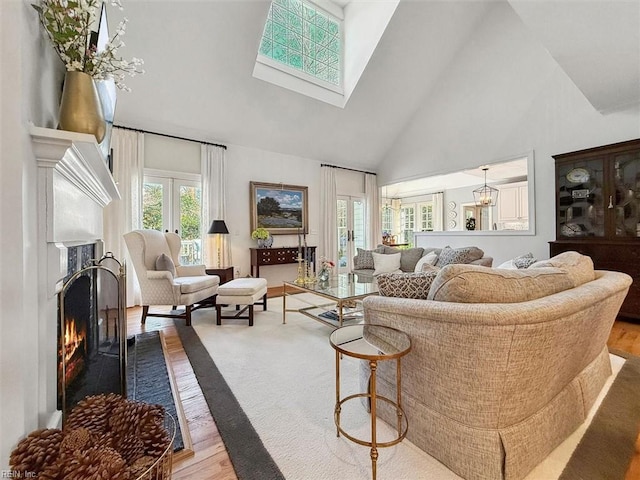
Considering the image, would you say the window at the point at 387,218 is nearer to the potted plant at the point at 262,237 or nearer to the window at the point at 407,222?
the window at the point at 407,222

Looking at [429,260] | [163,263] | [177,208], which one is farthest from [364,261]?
[177,208]

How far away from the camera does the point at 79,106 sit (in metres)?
1.09

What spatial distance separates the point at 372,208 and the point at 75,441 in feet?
22.4

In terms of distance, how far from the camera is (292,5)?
4691 millimetres

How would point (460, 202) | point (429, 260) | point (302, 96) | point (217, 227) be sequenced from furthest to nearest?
point (460, 202)
point (302, 96)
point (217, 227)
point (429, 260)

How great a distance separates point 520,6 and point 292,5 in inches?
142

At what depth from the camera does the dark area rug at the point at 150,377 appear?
1.73m

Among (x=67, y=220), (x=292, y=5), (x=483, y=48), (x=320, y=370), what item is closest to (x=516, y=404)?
(x=320, y=370)

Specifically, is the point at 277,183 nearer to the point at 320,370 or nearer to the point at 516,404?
the point at 320,370

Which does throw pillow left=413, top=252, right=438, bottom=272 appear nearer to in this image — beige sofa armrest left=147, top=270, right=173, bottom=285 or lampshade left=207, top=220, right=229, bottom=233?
lampshade left=207, top=220, right=229, bottom=233

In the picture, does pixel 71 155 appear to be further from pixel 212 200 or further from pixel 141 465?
pixel 212 200

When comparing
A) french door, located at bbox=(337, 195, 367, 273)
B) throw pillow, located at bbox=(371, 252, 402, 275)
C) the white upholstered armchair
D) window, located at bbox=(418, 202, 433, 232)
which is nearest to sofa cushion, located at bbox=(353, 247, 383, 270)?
throw pillow, located at bbox=(371, 252, 402, 275)

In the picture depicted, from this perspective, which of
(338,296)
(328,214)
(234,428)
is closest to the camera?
(234,428)

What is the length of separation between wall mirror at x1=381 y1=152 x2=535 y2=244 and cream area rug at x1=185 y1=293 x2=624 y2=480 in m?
4.20
